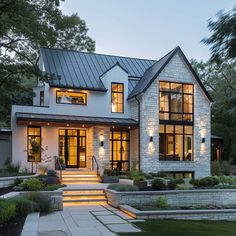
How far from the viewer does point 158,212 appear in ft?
33.7

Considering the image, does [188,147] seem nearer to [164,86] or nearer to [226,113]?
Answer: [164,86]

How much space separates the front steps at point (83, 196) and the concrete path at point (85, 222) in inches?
29.9

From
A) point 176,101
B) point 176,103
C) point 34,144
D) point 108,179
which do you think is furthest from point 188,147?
point 34,144

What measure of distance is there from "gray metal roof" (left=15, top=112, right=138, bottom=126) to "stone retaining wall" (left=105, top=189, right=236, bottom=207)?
21.6 feet

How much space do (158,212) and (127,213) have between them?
101 cm

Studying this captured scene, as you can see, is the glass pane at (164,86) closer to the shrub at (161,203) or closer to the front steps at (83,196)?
the front steps at (83,196)

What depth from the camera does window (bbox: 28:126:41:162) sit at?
17.8m

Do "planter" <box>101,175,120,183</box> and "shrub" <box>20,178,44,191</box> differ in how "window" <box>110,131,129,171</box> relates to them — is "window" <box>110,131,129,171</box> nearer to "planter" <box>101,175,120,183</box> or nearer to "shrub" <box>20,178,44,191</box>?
"planter" <box>101,175,120,183</box>

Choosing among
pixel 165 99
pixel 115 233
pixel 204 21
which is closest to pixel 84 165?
pixel 165 99

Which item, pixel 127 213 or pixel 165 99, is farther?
pixel 165 99

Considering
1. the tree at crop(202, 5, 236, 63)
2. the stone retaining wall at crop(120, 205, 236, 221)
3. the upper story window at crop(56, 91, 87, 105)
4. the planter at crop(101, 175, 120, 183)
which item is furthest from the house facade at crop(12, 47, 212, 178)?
the tree at crop(202, 5, 236, 63)

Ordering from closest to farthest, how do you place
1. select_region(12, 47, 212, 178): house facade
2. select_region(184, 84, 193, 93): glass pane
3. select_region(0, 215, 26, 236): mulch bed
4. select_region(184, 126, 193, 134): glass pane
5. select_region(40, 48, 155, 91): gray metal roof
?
1. select_region(0, 215, 26, 236): mulch bed
2. select_region(12, 47, 212, 178): house facade
3. select_region(40, 48, 155, 91): gray metal roof
4. select_region(184, 126, 193, 134): glass pane
5. select_region(184, 84, 193, 93): glass pane

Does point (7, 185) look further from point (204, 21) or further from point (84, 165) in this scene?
point (204, 21)

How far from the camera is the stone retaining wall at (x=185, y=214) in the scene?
10.1 meters
